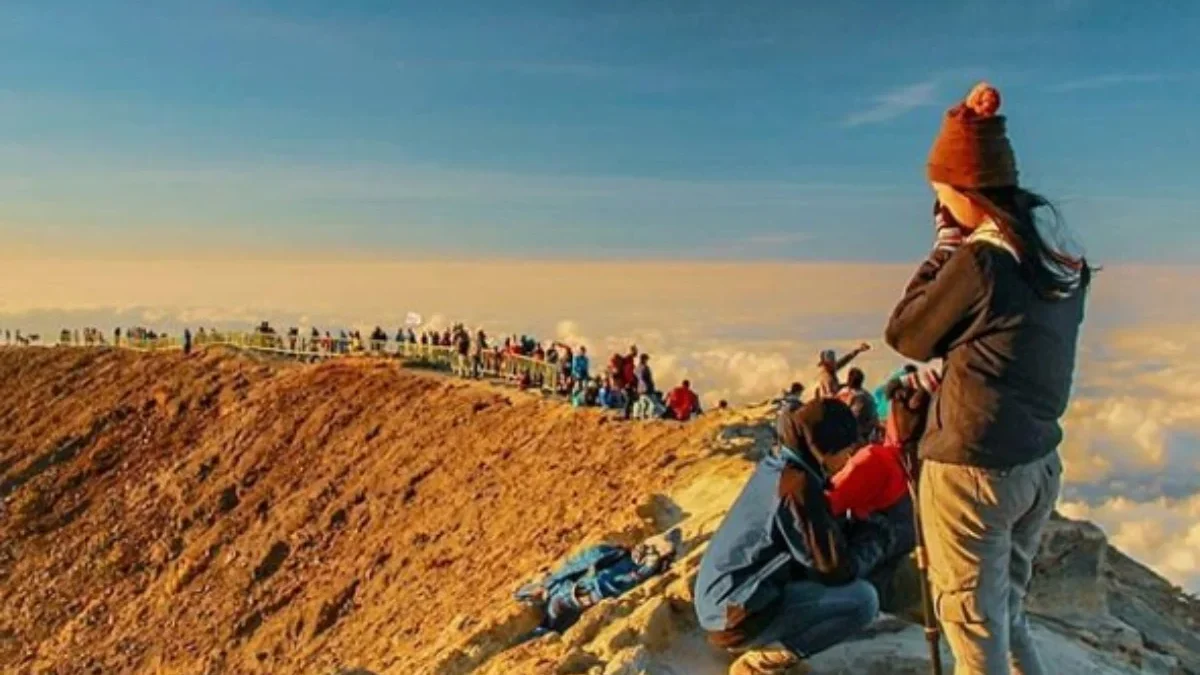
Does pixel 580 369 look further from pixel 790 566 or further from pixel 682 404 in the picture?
pixel 790 566

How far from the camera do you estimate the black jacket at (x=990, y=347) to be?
4871 millimetres

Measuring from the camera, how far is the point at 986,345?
495cm

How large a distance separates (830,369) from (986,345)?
28.7 ft

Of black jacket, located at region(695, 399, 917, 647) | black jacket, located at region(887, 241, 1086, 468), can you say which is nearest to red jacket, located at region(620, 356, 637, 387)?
black jacket, located at region(695, 399, 917, 647)

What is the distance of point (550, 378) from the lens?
2775 centimetres

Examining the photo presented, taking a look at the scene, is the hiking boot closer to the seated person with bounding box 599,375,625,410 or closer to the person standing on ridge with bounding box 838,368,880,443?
the person standing on ridge with bounding box 838,368,880,443

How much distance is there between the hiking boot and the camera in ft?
22.5

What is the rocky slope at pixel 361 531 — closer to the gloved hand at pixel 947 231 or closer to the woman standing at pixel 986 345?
the woman standing at pixel 986 345

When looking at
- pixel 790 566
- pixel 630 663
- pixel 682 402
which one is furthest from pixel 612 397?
pixel 790 566

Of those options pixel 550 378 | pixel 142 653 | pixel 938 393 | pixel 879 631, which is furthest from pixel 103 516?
pixel 938 393

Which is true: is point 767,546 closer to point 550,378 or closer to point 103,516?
point 550,378

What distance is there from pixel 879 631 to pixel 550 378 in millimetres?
20380

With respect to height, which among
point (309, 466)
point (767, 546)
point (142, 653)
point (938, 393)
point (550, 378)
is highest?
point (938, 393)

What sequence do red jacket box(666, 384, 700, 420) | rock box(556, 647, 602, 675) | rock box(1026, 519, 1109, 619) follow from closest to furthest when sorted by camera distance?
rock box(556, 647, 602, 675) → rock box(1026, 519, 1109, 619) → red jacket box(666, 384, 700, 420)
